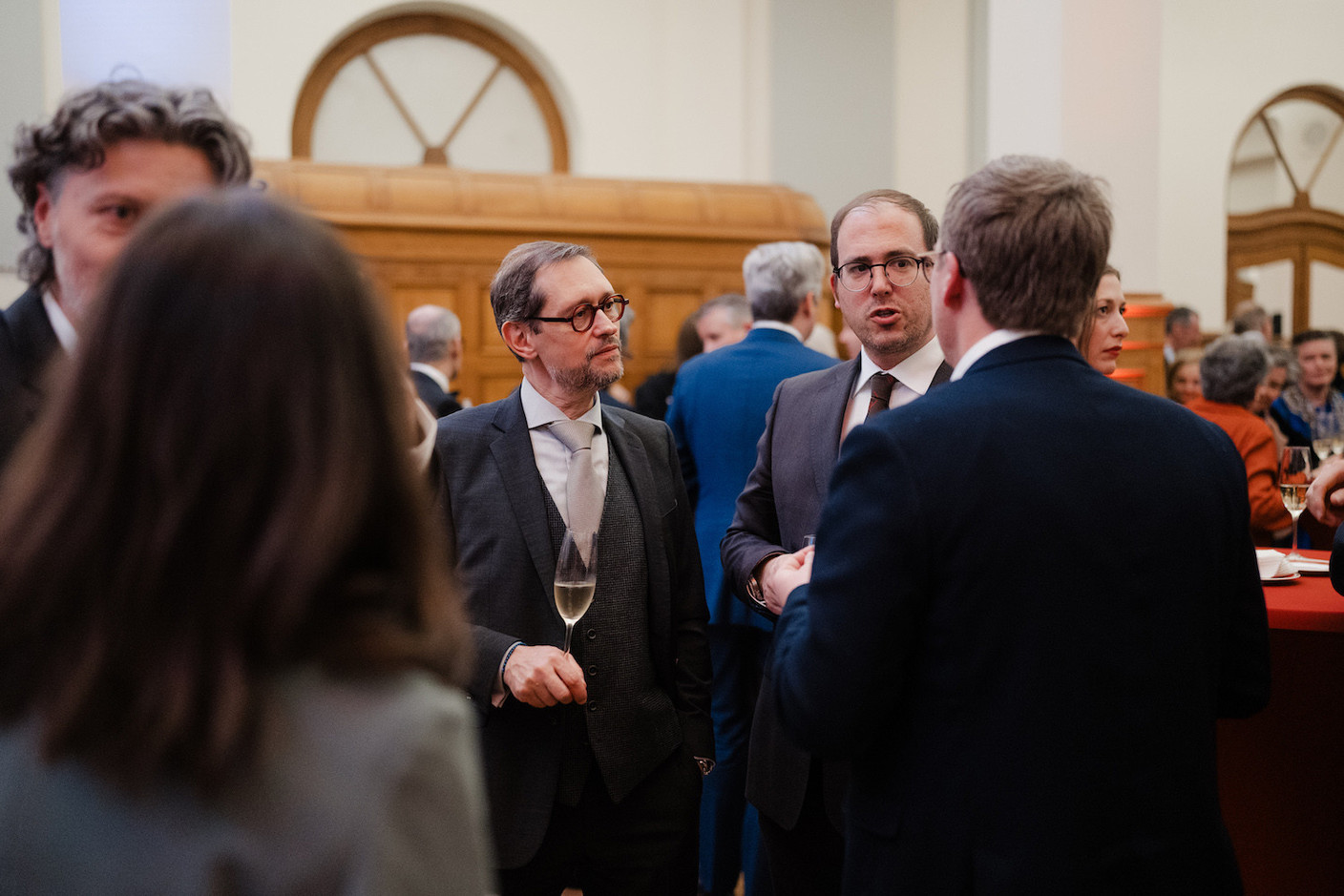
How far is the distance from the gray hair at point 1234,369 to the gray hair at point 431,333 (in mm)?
3192

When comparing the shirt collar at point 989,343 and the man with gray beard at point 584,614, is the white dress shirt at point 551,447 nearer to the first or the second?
the man with gray beard at point 584,614

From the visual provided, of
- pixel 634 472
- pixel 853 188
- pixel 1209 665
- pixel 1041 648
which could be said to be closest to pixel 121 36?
pixel 634 472

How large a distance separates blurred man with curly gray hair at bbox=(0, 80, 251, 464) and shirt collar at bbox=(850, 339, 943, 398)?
1341 millimetres

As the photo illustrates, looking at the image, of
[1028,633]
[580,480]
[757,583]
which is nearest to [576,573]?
[580,480]

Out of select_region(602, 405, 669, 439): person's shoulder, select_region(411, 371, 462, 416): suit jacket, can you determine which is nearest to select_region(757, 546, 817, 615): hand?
select_region(602, 405, 669, 439): person's shoulder

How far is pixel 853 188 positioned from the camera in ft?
32.1

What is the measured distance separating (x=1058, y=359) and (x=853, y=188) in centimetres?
865

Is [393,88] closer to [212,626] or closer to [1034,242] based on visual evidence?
[1034,242]

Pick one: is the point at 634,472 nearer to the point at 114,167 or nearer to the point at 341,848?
the point at 114,167

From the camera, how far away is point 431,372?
491cm

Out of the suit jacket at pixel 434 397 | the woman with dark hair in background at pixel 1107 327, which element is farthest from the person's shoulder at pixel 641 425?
the suit jacket at pixel 434 397

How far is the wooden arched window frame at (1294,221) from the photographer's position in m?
10.6

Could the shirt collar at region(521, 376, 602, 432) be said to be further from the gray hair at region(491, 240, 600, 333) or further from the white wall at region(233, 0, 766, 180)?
the white wall at region(233, 0, 766, 180)

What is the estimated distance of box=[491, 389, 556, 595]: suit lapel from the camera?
2.13 m
